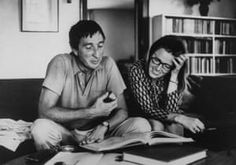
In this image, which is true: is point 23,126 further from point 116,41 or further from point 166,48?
point 116,41

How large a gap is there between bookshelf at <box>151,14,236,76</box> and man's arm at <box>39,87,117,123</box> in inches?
57.8

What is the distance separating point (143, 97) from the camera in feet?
3.72

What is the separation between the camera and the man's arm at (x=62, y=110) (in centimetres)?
99

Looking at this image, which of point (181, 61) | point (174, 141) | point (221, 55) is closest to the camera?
point (174, 141)

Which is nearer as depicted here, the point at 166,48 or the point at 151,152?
the point at 151,152

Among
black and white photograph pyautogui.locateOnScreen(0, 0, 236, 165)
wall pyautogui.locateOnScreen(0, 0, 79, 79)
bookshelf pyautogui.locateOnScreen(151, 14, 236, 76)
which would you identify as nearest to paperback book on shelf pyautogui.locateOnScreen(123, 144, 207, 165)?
black and white photograph pyautogui.locateOnScreen(0, 0, 236, 165)

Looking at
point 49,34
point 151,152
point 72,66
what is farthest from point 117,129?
point 49,34

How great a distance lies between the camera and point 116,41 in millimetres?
1832

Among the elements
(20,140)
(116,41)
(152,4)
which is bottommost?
(20,140)

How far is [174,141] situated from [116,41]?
1.16 metres

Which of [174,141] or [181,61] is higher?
[181,61]

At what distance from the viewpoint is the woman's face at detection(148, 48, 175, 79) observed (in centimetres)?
113

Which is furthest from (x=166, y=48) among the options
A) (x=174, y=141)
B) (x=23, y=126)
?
(x=23, y=126)

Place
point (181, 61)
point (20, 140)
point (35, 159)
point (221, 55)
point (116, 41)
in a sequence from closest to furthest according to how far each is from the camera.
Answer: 1. point (35, 159)
2. point (20, 140)
3. point (181, 61)
4. point (116, 41)
5. point (221, 55)
